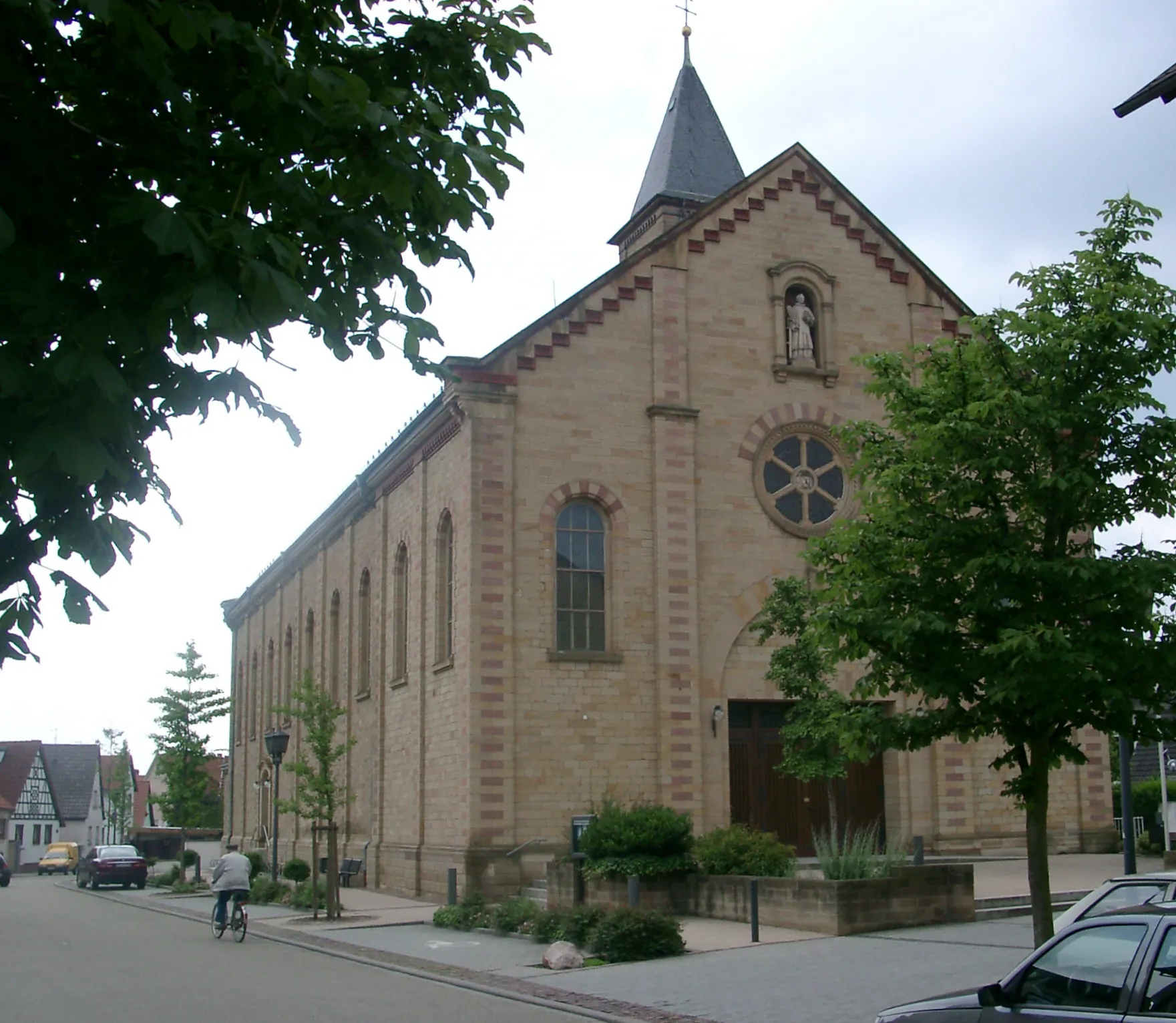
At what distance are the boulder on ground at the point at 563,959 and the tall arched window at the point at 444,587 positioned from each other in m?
11.9

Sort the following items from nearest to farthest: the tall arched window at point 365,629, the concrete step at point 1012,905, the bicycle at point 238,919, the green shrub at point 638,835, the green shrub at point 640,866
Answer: the concrete step at point 1012,905, the green shrub at point 640,866, the green shrub at point 638,835, the bicycle at point 238,919, the tall arched window at point 365,629

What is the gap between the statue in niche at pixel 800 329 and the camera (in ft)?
98.4

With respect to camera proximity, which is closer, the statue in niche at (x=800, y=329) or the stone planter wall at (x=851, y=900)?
the stone planter wall at (x=851, y=900)

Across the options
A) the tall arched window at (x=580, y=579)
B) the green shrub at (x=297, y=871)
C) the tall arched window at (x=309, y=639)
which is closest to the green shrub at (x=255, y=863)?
the green shrub at (x=297, y=871)

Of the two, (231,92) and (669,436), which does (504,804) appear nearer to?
(669,436)

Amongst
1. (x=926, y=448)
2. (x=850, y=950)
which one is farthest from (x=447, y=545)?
(x=926, y=448)

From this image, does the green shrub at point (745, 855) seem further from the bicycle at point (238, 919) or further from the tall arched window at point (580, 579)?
the bicycle at point (238, 919)

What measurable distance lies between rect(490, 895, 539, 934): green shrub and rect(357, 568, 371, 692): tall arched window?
15.5 meters

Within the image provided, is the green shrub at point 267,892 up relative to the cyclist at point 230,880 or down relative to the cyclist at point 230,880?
down

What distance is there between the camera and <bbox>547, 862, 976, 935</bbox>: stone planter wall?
18.6 meters

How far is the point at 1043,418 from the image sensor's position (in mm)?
12742

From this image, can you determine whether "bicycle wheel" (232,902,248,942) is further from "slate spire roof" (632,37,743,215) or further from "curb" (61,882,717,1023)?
"slate spire roof" (632,37,743,215)

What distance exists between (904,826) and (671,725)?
5.69 metres

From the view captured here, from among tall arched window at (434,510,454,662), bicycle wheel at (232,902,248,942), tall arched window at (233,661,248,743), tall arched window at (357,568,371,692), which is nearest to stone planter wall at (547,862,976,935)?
bicycle wheel at (232,902,248,942)
